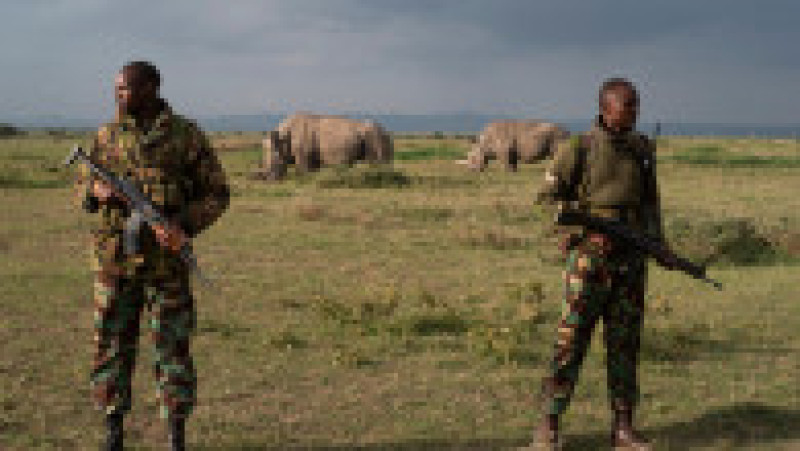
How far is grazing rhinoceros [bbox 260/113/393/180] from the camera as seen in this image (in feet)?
99.6

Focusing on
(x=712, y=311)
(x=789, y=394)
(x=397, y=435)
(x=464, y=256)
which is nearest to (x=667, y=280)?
(x=712, y=311)

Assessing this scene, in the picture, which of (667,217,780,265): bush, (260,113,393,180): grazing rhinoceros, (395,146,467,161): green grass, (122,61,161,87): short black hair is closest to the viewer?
(122,61,161,87): short black hair

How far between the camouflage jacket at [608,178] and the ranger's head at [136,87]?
87.5 inches

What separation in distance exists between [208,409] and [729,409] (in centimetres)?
370

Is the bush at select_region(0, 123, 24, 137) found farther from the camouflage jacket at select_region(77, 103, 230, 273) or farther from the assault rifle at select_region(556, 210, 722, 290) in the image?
the assault rifle at select_region(556, 210, 722, 290)

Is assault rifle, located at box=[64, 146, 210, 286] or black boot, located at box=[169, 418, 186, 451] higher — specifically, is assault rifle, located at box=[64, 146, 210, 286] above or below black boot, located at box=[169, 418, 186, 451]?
above

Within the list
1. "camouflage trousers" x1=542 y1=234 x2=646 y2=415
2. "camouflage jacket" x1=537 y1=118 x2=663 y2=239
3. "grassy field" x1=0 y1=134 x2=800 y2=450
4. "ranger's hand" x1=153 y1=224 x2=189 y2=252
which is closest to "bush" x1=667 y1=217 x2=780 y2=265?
"grassy field" x1=0 y1=134 x2=800 y2=450

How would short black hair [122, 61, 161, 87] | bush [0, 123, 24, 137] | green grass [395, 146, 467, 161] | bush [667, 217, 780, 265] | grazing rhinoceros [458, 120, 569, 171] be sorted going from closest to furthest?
short black hair [122, 61, 161, 87] → bush [667, 217, 780, 265] → grazing rhinoceros [458, 120, 569, 171] → green grass [395, 146, 467, 161] → bush [0, 123, 24, 137]

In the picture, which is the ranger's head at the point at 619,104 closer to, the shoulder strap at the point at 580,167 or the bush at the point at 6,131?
the shoulder strap at the point at 580,167

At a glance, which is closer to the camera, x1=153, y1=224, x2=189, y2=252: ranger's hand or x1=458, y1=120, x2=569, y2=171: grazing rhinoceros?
x1=153, y1=224, x2=189, y2=252: ranger's hand

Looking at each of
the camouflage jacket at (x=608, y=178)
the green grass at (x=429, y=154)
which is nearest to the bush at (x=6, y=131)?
the green grass at (x=429, y=154)

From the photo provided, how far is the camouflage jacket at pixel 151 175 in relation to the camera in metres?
5.03

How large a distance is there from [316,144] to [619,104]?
84.6ft

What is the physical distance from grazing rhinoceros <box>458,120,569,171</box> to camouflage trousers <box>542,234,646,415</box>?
32833 mm
